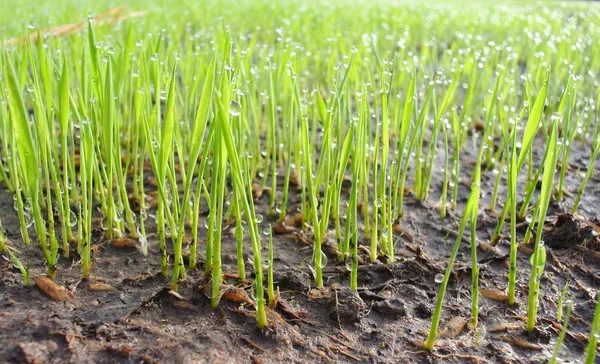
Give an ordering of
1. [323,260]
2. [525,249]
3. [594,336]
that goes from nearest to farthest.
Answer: [594,336], [323,260], [525,249]

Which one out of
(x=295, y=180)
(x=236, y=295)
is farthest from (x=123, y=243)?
(x=295, y=180)

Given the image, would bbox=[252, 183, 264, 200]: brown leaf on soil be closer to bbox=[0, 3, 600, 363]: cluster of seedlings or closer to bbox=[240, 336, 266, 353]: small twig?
bbox=[0, 3, 600, 363]: cluster of seedlings

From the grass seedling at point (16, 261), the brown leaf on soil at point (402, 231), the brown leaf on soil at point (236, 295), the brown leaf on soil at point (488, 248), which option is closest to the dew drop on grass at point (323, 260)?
the brown leaf on soil at point (236, 295)

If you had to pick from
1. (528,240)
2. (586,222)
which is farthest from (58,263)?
(586,222)

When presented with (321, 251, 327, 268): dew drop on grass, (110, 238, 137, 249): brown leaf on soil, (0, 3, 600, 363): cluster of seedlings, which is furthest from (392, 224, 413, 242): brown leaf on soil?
(110, 238, 137, 249): brown leaf on soil

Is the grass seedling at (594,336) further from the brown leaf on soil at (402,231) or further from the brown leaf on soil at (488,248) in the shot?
the brown leaf on soil at (402,231)

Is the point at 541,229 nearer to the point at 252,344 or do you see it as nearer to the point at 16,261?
the point at 252,344
